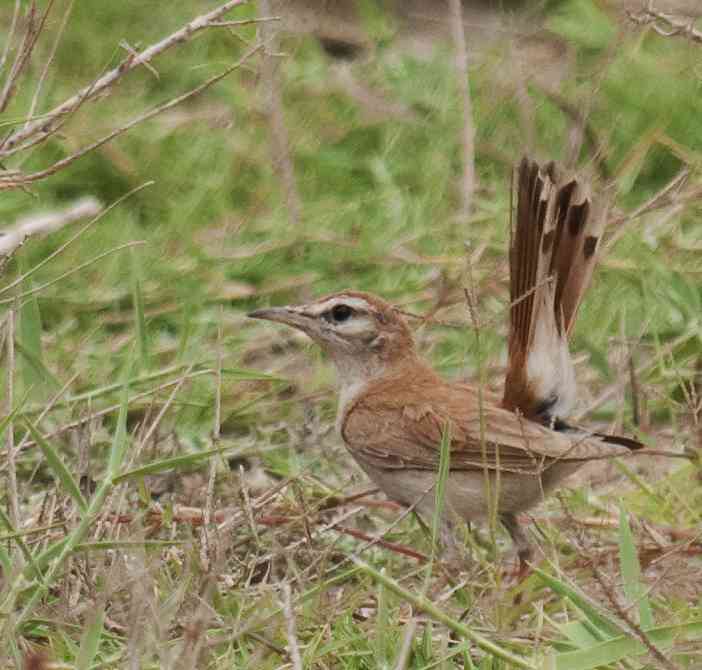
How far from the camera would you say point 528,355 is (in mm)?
5078

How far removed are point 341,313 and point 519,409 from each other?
86 cm

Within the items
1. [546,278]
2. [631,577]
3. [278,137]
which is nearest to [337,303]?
[546,278]

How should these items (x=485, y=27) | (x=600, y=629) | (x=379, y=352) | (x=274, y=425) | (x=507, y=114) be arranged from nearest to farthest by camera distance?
(x=600, y=629) < (x=379, y=352) < (x=274, y=425) < (x=507, y=114) < (x=485, y=27)

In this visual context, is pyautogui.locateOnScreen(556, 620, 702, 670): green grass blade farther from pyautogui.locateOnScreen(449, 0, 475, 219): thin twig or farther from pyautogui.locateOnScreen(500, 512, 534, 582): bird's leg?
pyautogui.locateOnScreen(449, 0, 475, 219): thin twig

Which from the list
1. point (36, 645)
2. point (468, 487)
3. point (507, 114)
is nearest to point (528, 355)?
point (468, 487)

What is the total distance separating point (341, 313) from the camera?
18.4 feet

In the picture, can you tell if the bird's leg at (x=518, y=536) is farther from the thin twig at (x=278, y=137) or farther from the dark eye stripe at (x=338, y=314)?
the thin twig at (x=278, y=137)

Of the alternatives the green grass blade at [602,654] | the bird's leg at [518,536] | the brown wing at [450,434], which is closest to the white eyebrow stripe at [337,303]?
the brown wing at [450,434]

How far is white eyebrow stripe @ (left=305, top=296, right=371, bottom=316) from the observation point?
219 inches

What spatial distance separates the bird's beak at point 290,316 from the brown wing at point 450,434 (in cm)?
29

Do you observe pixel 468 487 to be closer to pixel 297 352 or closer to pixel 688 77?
pixel 297 352

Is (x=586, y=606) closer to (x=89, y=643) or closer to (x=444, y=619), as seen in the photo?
(x=444, y=619)

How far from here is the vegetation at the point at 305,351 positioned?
3926 millimetres

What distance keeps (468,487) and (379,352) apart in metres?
0.76
